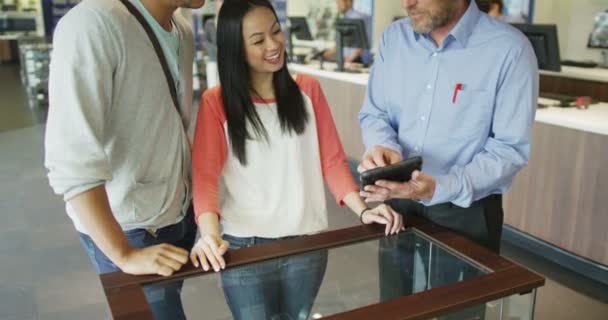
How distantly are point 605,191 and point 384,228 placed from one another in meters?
1.99

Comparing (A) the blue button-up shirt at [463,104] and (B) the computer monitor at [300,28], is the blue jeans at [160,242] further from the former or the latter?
(B) the computer monitor at [300,28]

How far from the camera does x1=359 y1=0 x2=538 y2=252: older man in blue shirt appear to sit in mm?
1440

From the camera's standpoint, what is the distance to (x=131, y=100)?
46.9 inches

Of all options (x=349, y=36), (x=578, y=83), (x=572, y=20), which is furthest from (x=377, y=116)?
(x=572, y=20)

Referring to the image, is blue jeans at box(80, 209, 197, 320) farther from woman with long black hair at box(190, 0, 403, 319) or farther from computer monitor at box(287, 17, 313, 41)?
computer monitor at box(287, 17, 313, 41)

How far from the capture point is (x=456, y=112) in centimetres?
153

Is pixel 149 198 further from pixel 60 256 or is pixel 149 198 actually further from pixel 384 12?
pixel 384 12

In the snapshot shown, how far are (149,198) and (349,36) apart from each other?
13.9 feet

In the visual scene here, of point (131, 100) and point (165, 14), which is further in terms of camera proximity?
point (165, 14)

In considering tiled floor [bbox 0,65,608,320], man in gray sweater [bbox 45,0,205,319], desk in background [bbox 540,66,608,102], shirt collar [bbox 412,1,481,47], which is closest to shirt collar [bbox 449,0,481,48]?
shirt collar [bbox 412,1,481,47]

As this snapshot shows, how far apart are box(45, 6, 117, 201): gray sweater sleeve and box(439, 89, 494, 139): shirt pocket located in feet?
3.01

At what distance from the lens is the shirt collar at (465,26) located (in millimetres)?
1522

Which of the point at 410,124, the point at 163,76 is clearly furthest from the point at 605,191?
the point at 163,76

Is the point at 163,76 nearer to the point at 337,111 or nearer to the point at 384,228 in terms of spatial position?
the point at 384,228
